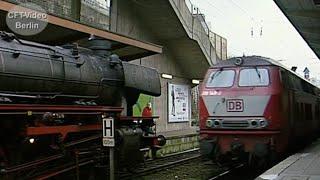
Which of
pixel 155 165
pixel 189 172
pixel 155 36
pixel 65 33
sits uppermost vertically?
pixel 155 36

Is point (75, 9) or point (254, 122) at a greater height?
point (75, 9)

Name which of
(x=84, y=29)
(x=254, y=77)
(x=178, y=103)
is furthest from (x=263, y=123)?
(x=178, y=103)

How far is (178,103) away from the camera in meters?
25.1

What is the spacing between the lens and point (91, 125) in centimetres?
994

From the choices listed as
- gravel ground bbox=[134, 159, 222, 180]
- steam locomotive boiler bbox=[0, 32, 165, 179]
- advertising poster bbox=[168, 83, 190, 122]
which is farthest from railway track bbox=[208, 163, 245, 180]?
advertising poster bbox=[168, 83, 190, 122]

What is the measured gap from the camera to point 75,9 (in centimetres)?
1695

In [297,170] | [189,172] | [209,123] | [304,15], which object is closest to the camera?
[297,170]

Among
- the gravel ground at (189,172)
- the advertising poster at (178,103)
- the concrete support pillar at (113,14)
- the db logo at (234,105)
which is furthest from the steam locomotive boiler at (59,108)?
the advertising poster at (178,103)

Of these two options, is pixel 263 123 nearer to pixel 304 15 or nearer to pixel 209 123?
pixel 209 123

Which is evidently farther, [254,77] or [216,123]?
[254,77]

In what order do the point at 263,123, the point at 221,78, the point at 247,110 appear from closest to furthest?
the point at 263,123 < the point at 247,110 < the point at 221,78

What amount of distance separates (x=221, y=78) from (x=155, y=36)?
11.3 metres

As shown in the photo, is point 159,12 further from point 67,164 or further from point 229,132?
point 67,164

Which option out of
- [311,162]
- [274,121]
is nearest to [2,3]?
[274,121]
